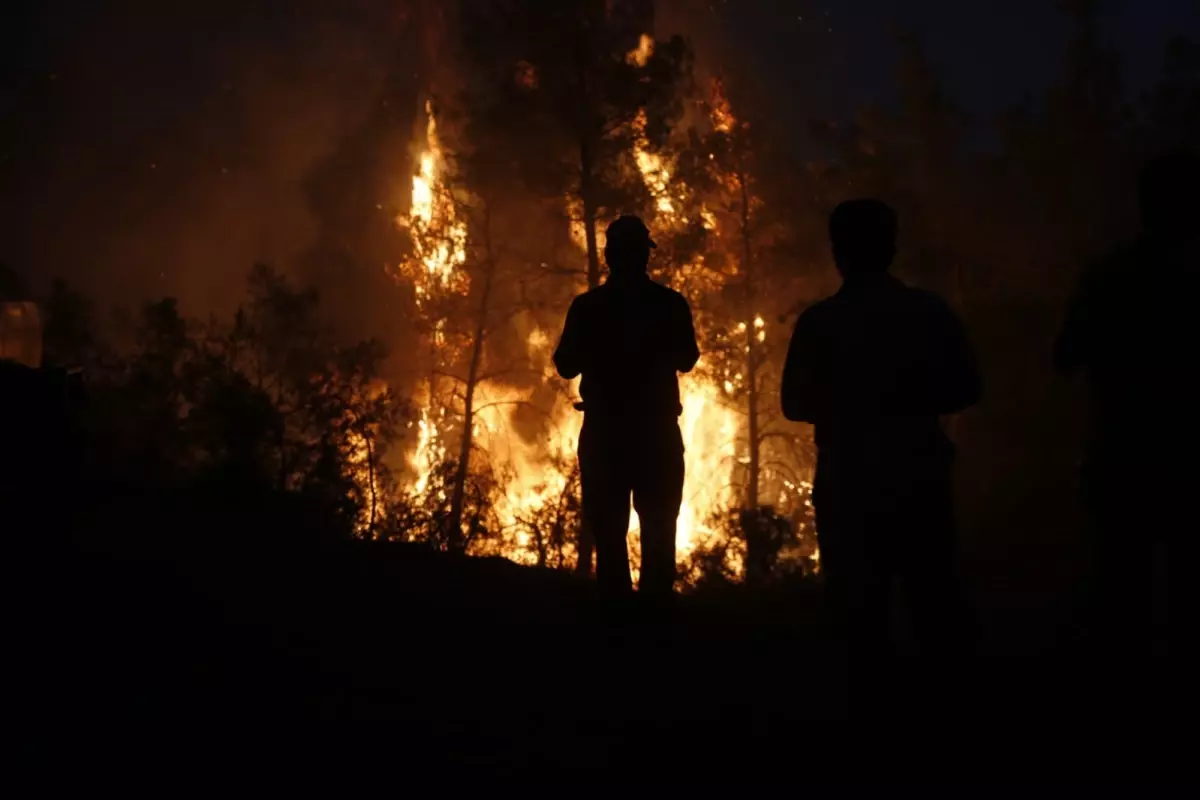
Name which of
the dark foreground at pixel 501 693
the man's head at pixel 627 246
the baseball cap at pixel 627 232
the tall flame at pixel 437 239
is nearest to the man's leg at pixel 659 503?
the dark foreground at pixel 501 693

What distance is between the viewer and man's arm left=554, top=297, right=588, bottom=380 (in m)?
5.07

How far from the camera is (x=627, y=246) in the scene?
16.8 ft

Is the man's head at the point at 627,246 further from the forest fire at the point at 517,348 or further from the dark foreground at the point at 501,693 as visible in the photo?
the forest fire at the point at 517,348

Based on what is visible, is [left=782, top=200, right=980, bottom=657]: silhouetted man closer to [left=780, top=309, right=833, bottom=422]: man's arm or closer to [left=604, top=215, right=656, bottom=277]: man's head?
[left=780, top=309, right=833, bottom=422]: man's arm

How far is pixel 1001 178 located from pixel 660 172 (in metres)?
13.6

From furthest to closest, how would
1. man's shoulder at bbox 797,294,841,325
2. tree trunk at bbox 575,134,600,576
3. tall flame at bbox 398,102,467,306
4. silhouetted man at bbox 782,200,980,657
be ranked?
1. tall flame at bbox 398,102,467,306
2. tree trunk at bbox 575,134,600,576
3. man's shoulder at bbox 797,294,841,325
4. silhouetted man at bbox 782,200,980,657

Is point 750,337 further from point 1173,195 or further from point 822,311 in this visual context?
point 822,311

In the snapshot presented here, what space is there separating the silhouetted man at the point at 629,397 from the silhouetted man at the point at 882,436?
69.3 inches

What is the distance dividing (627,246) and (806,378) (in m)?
A: 1.98

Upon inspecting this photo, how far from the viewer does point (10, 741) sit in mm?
Answer: 3133

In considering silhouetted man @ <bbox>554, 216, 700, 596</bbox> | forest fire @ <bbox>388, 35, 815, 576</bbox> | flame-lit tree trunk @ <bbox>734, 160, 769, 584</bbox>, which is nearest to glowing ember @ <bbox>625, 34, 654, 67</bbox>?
forest fire @ <bbox>388, 35, 815, 576</bbox>

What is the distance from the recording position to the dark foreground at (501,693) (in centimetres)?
321

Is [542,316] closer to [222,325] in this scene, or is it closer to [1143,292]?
[222,325]

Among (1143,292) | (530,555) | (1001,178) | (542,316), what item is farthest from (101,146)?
(1143,292)
